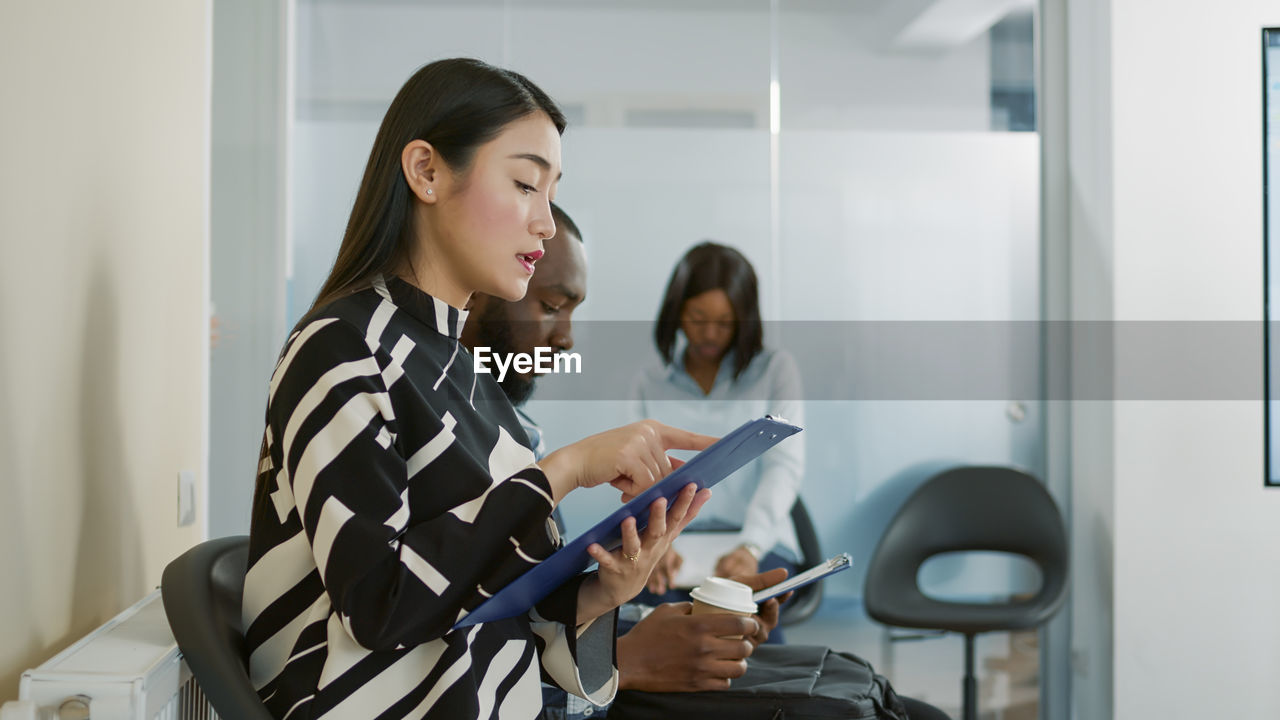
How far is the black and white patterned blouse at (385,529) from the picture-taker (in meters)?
0.91

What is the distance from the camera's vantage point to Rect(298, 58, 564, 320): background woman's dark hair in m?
1.09

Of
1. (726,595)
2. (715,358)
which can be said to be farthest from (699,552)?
(726,595)

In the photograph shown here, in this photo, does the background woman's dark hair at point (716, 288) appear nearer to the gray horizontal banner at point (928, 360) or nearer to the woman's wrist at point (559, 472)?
the gray horizontal banner at point (928, 360)

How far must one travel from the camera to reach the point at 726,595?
1421mm

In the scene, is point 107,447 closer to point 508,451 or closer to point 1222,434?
point 508,451

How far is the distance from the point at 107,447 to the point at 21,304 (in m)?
0.34

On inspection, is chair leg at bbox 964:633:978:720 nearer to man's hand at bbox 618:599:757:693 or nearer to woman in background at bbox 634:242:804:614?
woman in background at bbox 634:242:804:614

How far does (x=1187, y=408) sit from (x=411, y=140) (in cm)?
261

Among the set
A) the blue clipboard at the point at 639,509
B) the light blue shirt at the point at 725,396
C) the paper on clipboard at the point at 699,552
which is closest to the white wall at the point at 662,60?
the light blue shirt at the point at 725,396

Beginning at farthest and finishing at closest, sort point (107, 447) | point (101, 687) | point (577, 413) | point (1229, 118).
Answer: point (577, 413) < point (1229, 118) < point (107, 447) < point (101, 687)

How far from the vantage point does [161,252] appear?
1.61 meters

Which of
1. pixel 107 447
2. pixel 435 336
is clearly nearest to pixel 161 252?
pixel 107 447

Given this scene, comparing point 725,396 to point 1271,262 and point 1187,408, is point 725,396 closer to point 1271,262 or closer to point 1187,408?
point 1187,408

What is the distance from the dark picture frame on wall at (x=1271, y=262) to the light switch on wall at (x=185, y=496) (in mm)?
2771
